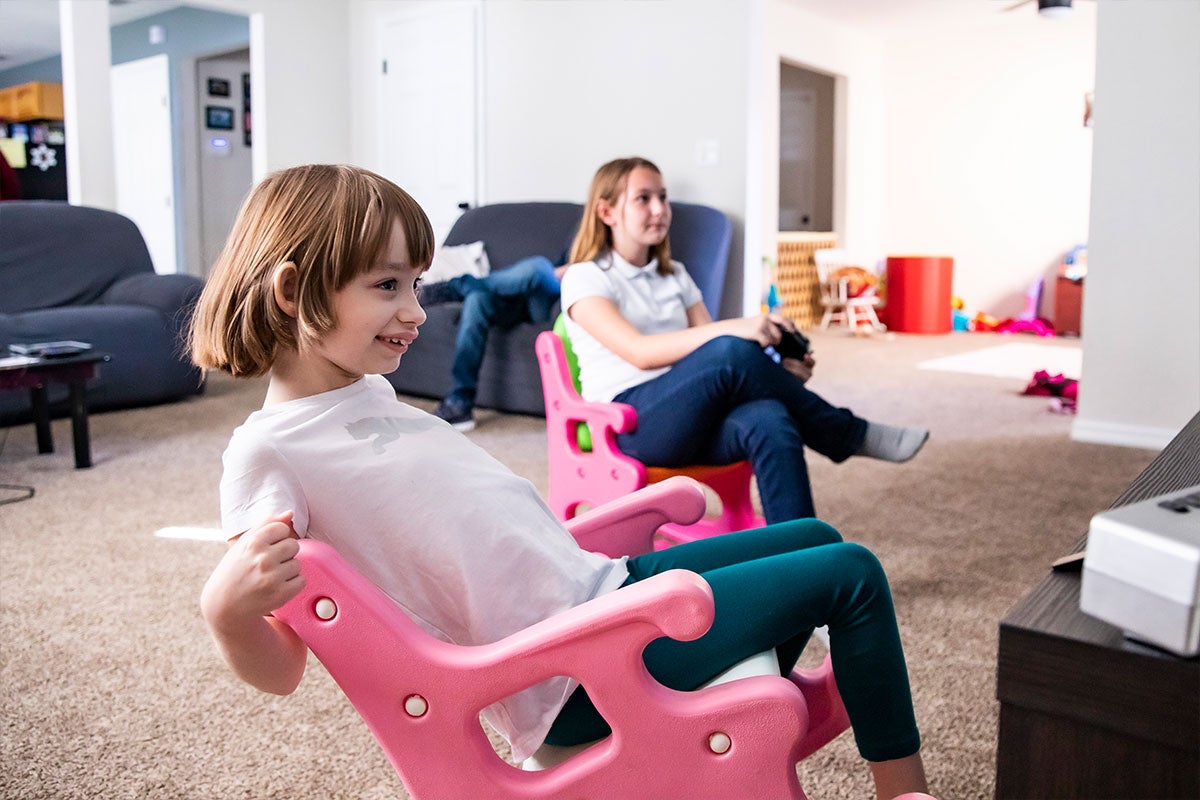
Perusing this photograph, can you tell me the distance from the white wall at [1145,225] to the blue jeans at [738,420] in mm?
1889

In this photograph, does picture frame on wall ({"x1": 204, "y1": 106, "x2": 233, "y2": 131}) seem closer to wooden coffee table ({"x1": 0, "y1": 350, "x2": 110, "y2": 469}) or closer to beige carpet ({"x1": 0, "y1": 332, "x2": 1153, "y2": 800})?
beige carpet ({"x1": 0, "y1": 332, "x2": 1153, "y2": 800})

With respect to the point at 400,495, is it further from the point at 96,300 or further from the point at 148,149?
the point at 148,149

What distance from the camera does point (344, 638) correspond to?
2.52 ft

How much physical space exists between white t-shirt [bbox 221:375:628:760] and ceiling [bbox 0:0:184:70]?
22.2ft

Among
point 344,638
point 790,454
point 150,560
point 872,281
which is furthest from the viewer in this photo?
point 872,281

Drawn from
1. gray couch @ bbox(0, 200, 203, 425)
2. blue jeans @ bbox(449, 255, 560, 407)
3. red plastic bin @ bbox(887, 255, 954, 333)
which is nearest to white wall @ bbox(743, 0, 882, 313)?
red plastic bin @ bbox(887, 255, 954, 333)

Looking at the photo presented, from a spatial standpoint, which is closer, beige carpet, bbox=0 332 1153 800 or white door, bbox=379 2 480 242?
beige carpet, bbox=0 332 1153 800

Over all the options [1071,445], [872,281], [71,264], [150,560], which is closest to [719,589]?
[150,560]

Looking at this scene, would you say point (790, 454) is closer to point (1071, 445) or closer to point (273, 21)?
point (1071, 445)

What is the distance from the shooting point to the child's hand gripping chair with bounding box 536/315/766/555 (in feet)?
6.43

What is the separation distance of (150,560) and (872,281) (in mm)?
5980

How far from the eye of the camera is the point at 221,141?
777 centimetres

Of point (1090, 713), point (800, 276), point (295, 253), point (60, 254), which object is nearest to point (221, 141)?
point (60, 254)

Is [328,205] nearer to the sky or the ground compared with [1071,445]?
nearer to the sky
